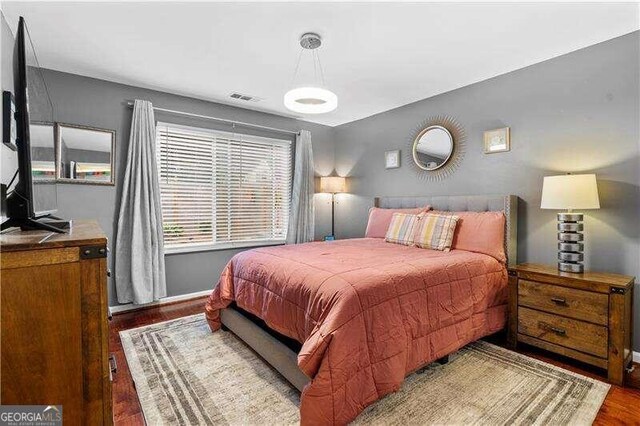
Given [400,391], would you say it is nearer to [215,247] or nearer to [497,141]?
[497,141]

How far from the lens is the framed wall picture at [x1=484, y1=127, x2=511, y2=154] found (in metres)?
3.03

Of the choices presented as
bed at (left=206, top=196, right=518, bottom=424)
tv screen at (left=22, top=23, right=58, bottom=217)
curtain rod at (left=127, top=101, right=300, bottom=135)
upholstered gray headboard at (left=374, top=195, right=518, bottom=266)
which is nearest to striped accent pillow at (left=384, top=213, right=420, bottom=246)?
bed at (left=206, top=196, right=518, bottom=424)

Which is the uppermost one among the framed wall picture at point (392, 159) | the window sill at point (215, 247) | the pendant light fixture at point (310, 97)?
the pendant light fixture at point (310, 97)

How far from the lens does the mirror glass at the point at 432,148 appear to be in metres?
3.56

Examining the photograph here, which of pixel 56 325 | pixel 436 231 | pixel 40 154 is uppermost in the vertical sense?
pixel 40 154

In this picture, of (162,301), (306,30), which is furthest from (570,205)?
(162,301)

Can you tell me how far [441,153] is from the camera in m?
3.61

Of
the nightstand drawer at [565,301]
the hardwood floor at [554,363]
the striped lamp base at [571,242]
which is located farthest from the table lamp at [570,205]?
the hardwood floor at [554,363]

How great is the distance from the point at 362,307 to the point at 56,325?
4.22ft

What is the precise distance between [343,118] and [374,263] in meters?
3.12

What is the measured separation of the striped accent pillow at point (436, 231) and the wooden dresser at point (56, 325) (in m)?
2.63

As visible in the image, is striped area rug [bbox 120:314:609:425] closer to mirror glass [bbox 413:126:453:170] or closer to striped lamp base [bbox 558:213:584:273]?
striped lamp base [bbox 558:213:584:273]

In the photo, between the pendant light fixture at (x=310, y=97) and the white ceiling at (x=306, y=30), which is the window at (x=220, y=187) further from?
the pendant light fixture at (x=310, y=97)

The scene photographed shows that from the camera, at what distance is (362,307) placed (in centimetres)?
166
